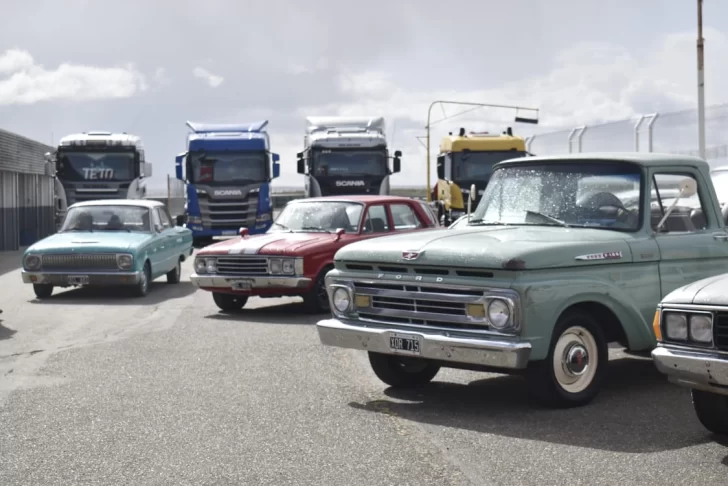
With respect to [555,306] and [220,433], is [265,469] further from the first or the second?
[555,306]

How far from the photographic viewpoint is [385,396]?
847cm

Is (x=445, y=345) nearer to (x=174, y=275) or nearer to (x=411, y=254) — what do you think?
(x=411, y=254)

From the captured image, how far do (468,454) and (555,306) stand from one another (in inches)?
57.3

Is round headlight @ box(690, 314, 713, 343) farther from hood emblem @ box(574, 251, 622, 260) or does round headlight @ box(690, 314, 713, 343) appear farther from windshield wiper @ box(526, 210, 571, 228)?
windshield wiper @ box(526, 210, 571, 228)

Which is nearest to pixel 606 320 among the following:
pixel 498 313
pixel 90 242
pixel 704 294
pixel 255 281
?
pixel 498 313

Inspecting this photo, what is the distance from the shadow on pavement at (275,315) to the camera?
13737 mm

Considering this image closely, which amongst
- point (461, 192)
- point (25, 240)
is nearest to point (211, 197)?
point (461, 192)

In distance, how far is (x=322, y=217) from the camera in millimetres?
15102

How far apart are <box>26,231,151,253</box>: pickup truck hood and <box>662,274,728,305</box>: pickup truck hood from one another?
11497 mm

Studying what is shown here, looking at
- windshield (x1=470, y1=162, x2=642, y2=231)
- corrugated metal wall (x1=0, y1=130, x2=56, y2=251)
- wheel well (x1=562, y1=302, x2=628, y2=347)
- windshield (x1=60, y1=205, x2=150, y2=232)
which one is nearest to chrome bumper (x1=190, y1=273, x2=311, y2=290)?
windshield (x1=60, y1=205, x2=150, y2=232)

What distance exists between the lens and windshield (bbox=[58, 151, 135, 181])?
31.2m

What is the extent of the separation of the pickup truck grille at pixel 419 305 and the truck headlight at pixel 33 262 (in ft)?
32.1

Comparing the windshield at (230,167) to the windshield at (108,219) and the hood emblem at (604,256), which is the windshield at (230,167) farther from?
the hood emblem at (604,256)

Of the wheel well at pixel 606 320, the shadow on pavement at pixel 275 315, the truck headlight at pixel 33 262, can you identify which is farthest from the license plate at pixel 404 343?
the truck headlight at pixel 33 262
